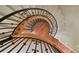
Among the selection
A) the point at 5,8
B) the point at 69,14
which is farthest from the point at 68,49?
the point at 5,8

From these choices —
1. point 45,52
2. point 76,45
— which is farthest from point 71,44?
point 45,52

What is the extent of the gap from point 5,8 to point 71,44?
30.8 inches

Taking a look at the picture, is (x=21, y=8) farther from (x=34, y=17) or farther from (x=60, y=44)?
(x=60, y=44)

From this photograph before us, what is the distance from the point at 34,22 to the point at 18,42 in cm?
27

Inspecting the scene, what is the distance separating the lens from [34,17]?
215cm

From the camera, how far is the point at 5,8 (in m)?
2.09

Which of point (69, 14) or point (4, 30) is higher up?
point (69, 14)

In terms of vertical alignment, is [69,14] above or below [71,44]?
above

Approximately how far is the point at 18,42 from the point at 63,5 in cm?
62
